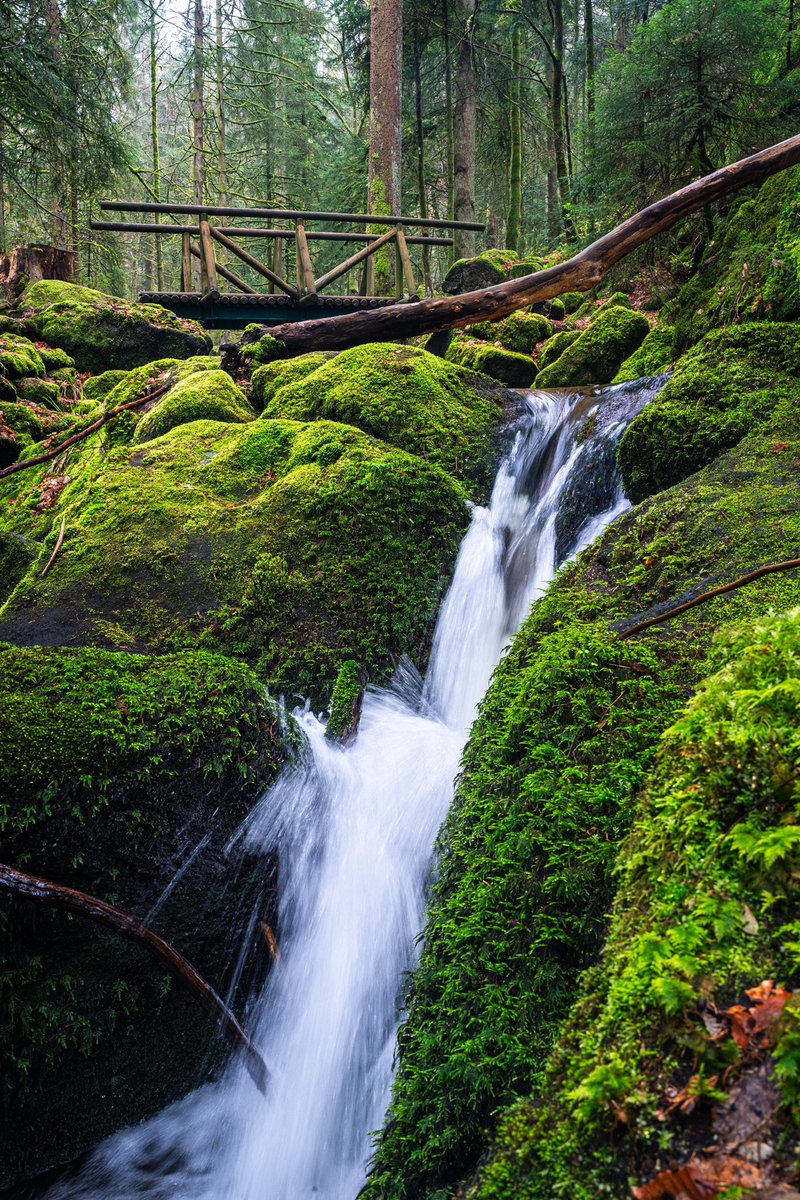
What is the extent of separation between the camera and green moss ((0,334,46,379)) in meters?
9.69

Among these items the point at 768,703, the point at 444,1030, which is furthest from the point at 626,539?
the point at 444,1030

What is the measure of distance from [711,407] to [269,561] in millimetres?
2921

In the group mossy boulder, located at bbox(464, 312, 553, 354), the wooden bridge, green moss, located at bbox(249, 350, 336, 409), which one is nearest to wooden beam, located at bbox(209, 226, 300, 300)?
the wooden bridge

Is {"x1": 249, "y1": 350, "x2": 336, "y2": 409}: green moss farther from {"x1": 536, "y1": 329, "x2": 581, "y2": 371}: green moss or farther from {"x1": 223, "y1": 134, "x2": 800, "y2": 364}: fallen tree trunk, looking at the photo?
{"x1": 536, "y1": 329, "x2": 581, "y2": 371}: green moss

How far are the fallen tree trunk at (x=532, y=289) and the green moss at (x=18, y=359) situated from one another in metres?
3.91

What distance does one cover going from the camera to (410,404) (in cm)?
581

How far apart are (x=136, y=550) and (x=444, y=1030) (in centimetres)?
379

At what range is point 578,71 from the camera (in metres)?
23.4

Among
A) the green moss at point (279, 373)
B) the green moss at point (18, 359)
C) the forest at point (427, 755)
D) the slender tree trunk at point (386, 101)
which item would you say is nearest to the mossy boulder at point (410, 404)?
the forest at point (427, 755)

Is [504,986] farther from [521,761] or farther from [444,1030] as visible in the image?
[521,761]

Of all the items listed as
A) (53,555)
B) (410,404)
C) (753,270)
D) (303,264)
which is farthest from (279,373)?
→ (303,264)

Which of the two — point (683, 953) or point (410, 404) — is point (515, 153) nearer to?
point (410, 404)

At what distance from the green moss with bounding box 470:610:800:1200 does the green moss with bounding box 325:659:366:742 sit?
2.51 meters

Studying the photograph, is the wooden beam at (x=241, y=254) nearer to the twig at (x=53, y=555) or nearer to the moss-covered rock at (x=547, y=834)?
the twig at (x=53, y=555)
